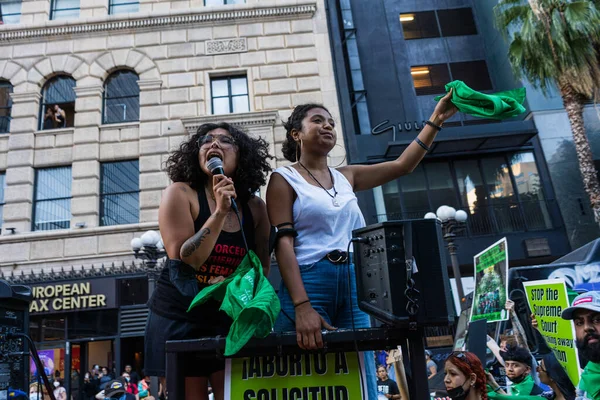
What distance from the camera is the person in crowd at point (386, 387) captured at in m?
6.70

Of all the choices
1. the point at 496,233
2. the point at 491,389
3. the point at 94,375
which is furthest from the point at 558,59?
the point at 94,375

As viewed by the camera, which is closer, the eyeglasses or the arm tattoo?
the arm tattoo

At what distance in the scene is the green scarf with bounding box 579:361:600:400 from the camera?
11.7ft

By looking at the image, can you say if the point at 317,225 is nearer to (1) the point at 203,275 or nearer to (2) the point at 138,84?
(1) the point at 203,275

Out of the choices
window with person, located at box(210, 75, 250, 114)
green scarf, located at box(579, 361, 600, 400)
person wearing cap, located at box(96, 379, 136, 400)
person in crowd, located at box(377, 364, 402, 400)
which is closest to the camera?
green scarf, located at box(579, 361, 600, 400)

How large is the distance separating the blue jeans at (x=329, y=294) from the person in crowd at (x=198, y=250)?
0.29 meters

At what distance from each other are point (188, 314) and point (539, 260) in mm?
17143

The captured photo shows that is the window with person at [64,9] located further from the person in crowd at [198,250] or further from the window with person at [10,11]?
the person in crowd at [198,250]

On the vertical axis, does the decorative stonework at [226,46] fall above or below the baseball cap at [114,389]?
above

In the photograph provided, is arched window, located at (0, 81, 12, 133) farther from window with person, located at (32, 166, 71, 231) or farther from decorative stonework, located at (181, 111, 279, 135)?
decorative stonework, located at (181, 111, 279, 135)


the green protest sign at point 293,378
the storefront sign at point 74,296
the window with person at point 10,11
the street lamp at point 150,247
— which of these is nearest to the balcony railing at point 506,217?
the street lamp at point 150,247

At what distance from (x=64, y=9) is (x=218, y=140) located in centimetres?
1798

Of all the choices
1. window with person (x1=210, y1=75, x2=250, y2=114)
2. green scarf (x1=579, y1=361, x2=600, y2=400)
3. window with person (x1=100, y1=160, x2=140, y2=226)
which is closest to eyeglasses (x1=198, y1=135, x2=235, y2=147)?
green scarf (x1=579, y1=361, x2=600, y2=400)

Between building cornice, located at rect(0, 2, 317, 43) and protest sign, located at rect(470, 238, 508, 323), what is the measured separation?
12.3 m
